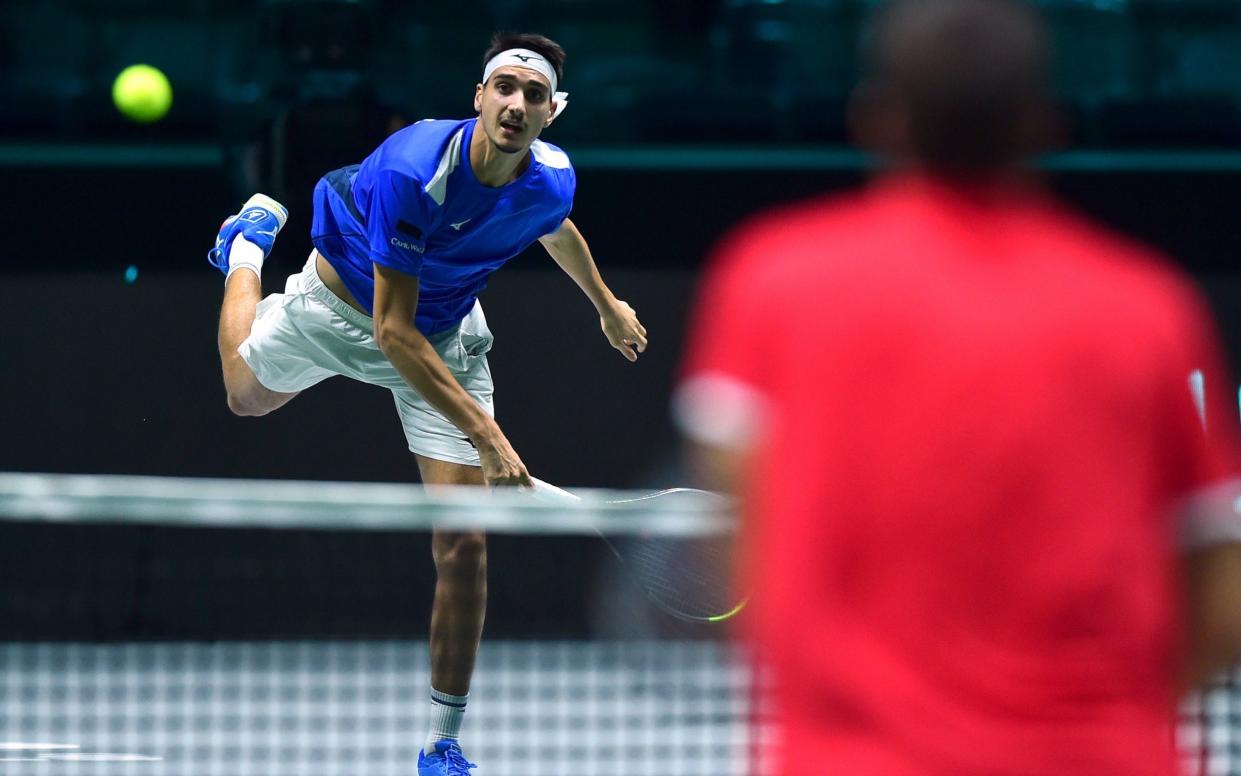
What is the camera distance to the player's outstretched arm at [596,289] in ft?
14.6

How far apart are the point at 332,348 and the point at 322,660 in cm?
179

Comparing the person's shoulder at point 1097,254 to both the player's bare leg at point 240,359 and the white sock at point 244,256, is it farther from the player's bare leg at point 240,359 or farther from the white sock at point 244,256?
the white sock at point 244,256

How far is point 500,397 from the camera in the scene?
21.2 feet

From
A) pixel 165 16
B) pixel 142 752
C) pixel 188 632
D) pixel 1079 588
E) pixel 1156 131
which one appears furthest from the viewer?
pixel 165 16

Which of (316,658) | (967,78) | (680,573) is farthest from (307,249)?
(967,78)

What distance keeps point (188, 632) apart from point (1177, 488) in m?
5.15

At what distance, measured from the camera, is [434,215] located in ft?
13.3

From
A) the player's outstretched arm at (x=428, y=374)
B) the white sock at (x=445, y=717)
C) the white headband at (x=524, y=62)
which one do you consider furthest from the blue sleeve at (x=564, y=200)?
the white sock at (x=445, y=717)

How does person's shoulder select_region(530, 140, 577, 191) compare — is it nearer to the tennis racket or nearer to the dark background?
the tennis racket

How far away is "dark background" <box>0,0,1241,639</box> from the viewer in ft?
20.1

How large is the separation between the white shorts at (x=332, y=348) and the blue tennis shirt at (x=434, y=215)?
82 millimetres

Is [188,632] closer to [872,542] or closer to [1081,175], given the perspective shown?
[1081,175]

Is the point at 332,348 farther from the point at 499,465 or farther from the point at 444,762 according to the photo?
the point at 444,762

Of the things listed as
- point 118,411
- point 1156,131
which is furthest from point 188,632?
point 1156,131
